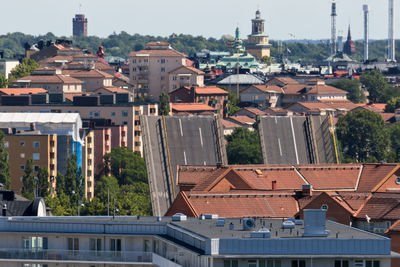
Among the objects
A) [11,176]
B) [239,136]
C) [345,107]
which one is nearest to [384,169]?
[11,176]

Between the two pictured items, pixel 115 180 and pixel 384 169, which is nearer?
pixel 384 169

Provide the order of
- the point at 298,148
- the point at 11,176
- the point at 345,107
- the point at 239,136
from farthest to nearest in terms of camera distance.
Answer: the point at 345,107 < the point at 239,136 < the point at 11,176 < the point at 298,148

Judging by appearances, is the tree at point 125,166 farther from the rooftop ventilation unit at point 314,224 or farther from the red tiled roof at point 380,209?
the rooftop ventilation unit at point 314,224

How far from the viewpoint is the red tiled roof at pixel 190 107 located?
589 feet

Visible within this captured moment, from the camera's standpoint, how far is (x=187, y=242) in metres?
39.9

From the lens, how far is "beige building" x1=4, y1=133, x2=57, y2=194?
363ft

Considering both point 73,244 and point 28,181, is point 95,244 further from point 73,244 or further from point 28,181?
point 28,181

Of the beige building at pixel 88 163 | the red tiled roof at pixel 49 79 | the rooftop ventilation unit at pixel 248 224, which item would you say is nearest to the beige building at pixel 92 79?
the red tiled roof at pixel 49 79

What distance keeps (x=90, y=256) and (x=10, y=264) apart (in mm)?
2218

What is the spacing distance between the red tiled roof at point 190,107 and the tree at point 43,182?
245 ft

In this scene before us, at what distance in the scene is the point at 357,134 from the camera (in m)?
155

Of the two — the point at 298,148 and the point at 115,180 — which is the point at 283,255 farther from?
the point at 115,180

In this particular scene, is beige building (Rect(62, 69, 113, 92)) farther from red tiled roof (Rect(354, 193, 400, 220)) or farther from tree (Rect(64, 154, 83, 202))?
red tiled roof (Rect(354, 193, 400, 220))

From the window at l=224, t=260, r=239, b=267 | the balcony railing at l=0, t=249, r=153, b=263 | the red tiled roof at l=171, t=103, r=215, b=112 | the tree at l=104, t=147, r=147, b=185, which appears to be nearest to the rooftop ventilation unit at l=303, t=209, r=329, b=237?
the window at l=224, t=260, r=239, b=267
